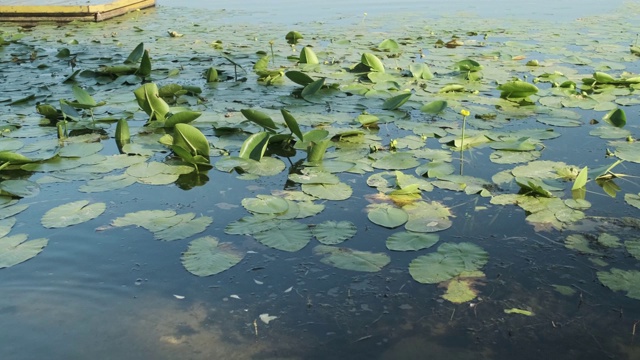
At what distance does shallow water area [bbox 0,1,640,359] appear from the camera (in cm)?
140

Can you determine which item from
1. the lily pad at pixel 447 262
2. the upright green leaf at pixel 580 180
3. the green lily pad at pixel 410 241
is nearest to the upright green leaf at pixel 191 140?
the green lily pad at pixel 410 241

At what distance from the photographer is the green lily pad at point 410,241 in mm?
1746

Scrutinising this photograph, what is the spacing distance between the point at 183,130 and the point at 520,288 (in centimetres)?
143

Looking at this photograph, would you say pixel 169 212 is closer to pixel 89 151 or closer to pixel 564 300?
pixel 89 151

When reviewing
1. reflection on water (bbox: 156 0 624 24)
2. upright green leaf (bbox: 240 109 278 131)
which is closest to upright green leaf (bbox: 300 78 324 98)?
upright green leaf (bbox: 240 109 278 131)

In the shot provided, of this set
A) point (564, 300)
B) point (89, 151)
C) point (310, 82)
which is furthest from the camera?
point (310, 82)

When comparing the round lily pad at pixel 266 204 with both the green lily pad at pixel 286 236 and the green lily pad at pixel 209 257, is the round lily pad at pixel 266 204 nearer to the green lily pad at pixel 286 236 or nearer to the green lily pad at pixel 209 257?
the green lily pad at pixel 286 236

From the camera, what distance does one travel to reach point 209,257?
1727mm

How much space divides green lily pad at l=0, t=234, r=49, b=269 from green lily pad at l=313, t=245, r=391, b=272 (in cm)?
82

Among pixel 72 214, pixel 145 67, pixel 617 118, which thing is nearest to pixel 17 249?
pixel 72 214

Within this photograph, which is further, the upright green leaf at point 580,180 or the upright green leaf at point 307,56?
the upright green leaf at point 307,56

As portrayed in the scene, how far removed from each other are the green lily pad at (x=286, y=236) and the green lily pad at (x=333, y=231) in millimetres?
32

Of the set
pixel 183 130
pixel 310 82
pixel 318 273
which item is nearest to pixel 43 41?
pixel 310 82

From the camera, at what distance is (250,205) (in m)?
2.03
